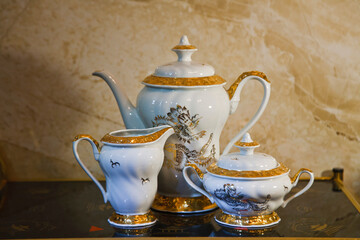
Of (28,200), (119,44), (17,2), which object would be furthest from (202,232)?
(17,2)

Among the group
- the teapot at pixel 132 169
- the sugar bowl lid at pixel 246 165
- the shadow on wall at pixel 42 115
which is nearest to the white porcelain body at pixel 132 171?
the teapot at pixel 132 169

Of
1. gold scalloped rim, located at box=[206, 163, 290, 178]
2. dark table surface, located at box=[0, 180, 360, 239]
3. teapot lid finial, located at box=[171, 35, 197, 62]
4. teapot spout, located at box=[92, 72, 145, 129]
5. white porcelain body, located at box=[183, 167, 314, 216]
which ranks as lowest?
dark table surface, located at box=[0, 180, 360, 239]

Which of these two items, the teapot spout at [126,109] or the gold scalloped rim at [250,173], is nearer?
the gold scalloped rim at [250,173]

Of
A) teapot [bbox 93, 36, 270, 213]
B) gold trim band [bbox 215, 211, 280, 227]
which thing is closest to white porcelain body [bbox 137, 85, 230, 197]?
teapot [bbox 93, 36, 270, 213]

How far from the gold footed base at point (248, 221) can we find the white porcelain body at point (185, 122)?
0.36ft

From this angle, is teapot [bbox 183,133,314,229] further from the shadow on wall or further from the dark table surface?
the shadow on wall

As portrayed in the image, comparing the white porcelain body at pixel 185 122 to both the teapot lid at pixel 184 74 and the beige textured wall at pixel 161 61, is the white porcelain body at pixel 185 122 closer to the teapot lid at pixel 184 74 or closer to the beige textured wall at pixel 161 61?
the teapot lid at pixel 184 74

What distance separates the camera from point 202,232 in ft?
3.01

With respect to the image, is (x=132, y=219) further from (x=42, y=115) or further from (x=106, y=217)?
(x=42, y=115)

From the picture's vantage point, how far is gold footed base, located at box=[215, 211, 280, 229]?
3.02ft

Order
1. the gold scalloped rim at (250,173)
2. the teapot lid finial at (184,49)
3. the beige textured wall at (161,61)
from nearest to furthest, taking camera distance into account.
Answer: the gold scalloped rim at (250,173), the teapot lid finial at (184,49), the beige textured wall at (161,61)

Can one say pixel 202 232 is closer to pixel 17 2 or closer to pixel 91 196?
pixel 91 196

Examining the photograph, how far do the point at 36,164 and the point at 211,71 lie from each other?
56 centimetres

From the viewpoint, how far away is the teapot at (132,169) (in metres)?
0.90
